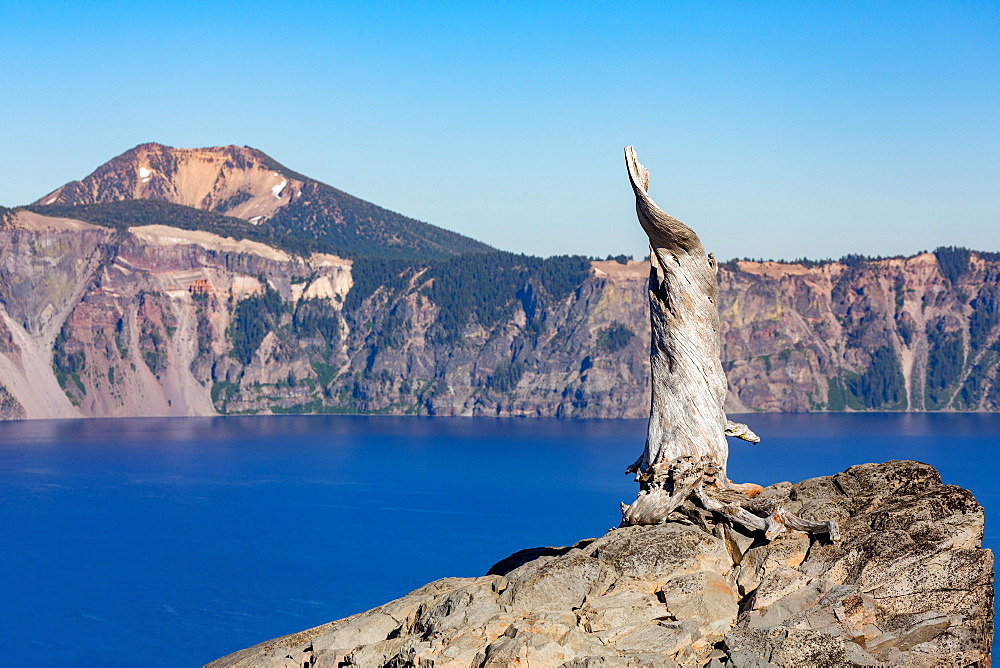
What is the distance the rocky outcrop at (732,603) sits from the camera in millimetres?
18109

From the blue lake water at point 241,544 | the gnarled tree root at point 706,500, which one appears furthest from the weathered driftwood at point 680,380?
the blue lake water at point 241,544

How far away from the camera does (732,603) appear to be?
19.5m

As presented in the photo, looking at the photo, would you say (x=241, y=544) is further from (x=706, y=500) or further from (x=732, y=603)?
(x=732, y=603)

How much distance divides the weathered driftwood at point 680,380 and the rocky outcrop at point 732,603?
1665 mm

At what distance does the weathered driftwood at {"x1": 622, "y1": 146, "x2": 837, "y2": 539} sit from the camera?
76.6 ft

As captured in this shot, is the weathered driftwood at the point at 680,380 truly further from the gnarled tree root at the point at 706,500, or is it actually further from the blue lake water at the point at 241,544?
the blue lake water at the point at 241,544

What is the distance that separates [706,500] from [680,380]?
332cm

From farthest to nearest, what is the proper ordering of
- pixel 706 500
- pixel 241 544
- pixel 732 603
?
1. pixel 241 544
2. pixel 706 500
3. pixel 732 603

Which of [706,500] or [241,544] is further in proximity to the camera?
[241,544]

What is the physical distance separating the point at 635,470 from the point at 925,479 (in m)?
6.05

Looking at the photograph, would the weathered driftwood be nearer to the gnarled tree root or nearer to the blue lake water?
the gnarled tree root

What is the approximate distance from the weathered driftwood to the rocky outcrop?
1.66 m

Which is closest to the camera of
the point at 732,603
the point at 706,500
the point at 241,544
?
the point at 732,603

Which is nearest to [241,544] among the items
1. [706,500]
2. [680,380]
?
[680,380]
